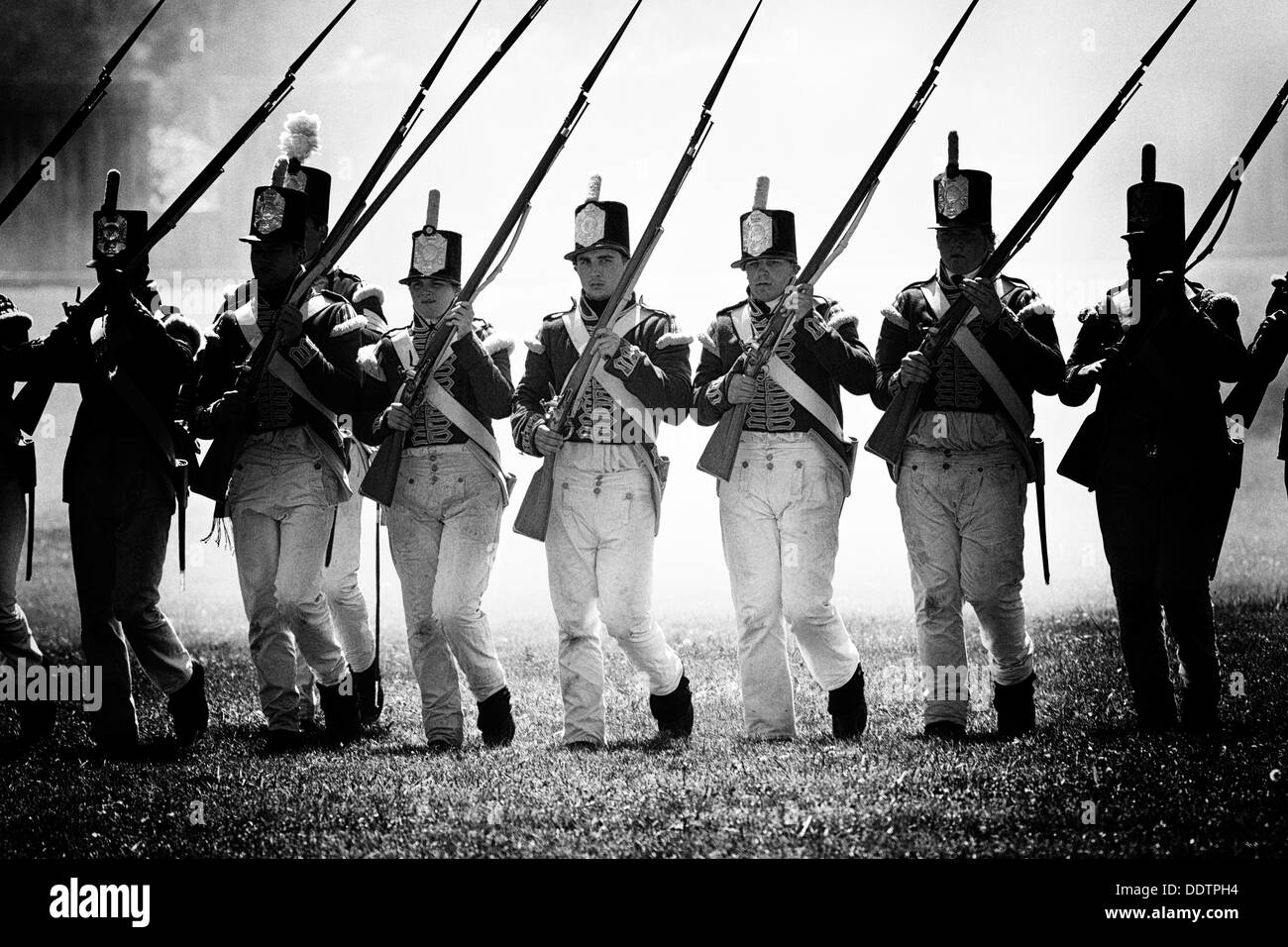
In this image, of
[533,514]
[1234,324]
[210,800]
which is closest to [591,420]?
[533,514]

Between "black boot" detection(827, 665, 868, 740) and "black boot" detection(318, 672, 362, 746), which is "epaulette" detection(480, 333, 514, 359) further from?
"black boot" detection(827, 665, 868, 740)

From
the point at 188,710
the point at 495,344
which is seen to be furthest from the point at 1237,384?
the point at 188,710

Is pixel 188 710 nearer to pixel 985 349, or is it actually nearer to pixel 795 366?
pixel 795 366

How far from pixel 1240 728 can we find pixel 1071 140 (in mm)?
3544

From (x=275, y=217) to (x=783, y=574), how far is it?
10.4 ft

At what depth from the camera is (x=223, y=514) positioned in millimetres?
8039

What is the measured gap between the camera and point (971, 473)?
739 centimetres

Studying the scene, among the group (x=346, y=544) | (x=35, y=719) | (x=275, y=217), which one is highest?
(x=275, y=217)

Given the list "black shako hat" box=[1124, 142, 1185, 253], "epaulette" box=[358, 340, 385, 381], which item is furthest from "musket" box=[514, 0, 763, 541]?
"black shako hat" box=[1124, 142, 1185, 253]

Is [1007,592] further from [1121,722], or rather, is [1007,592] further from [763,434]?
[763,434]

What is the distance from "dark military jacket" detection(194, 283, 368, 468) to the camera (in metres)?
7.93

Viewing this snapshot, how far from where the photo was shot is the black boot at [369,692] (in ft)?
28.3
